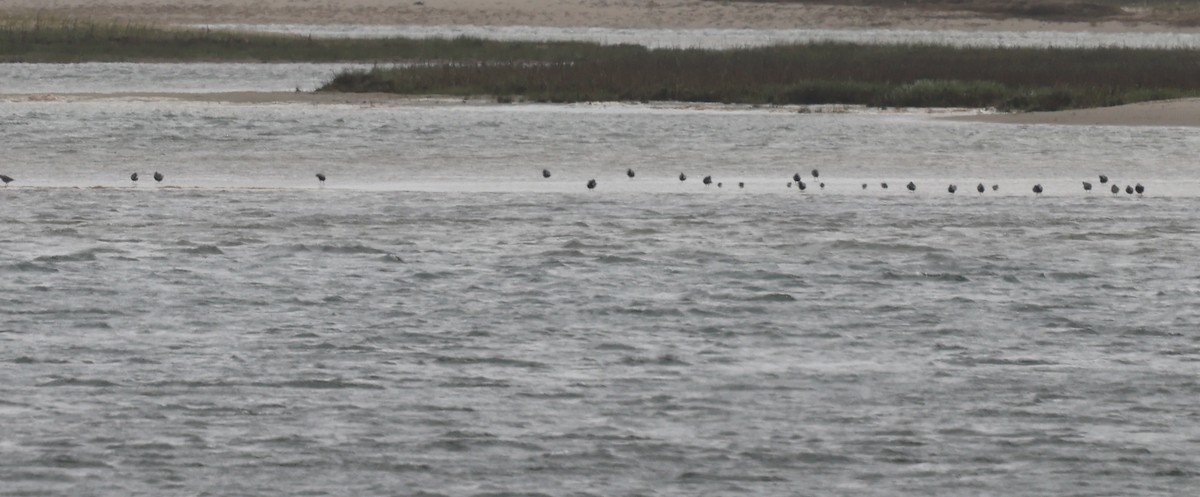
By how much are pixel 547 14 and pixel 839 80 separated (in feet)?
192

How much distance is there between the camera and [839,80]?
1729 inches

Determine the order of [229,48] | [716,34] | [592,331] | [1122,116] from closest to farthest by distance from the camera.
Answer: [592,331] → [1122,116] → [229,48] → [716,34]

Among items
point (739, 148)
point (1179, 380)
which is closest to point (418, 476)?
point (1179, 380)

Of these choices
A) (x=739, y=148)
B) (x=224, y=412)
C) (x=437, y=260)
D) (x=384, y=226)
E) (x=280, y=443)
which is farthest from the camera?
(x=739, y=148)

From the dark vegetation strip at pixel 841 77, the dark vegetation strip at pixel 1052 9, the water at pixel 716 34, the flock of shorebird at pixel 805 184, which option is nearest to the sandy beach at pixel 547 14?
the dark vegetation strip at pixel 1052 9

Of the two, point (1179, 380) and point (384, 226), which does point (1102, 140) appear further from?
point (1179, 380)

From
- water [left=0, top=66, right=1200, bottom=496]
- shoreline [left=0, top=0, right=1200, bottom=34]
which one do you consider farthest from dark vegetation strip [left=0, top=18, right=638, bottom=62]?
water [left=0, top=66, right=1200, bottom=496]

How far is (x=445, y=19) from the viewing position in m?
99.8

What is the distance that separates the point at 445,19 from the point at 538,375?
88641 millimetres

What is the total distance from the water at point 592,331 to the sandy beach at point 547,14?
235ft

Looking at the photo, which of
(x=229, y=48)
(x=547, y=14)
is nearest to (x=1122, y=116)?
(x=229, y=48)

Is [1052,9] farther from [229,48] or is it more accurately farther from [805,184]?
[805,184]

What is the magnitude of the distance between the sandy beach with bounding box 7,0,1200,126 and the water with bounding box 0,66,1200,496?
7161cm

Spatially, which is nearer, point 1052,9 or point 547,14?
point 547,14
